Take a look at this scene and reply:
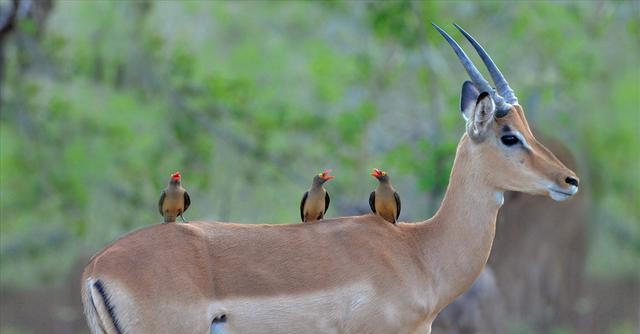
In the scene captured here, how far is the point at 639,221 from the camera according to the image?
74.7ft

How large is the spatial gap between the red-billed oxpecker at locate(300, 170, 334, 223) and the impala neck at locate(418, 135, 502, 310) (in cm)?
54

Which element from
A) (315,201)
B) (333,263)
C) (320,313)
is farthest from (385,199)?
(320,313)

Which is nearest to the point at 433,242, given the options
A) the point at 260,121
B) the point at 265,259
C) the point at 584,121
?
the point at 265,259

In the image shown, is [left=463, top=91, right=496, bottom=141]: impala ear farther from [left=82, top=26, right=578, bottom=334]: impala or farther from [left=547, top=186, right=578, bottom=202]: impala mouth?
[left=547, top=186, right=578, bottom=202]: impala mouth

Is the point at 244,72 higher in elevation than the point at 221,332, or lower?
higher

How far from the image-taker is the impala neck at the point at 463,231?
7.11 metres

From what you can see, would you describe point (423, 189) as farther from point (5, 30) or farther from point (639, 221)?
point (639, 221)

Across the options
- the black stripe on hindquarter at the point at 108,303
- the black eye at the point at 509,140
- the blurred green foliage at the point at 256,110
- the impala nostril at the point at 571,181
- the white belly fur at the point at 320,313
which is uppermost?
the blurred green foliage at the point at 256,110

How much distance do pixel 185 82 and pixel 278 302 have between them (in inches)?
390

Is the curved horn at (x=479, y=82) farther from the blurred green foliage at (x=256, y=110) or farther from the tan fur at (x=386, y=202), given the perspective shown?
the blurred green foliage at (x=256, y=110)

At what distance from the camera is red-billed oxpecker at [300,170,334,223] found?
734 centimetres

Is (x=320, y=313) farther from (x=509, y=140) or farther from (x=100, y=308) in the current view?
(x=509, y=140)

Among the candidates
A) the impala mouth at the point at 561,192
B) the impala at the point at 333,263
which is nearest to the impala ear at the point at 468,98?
the impala at the point at 333,263

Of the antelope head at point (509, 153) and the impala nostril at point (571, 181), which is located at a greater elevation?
the antelope head at point (509, 153)
